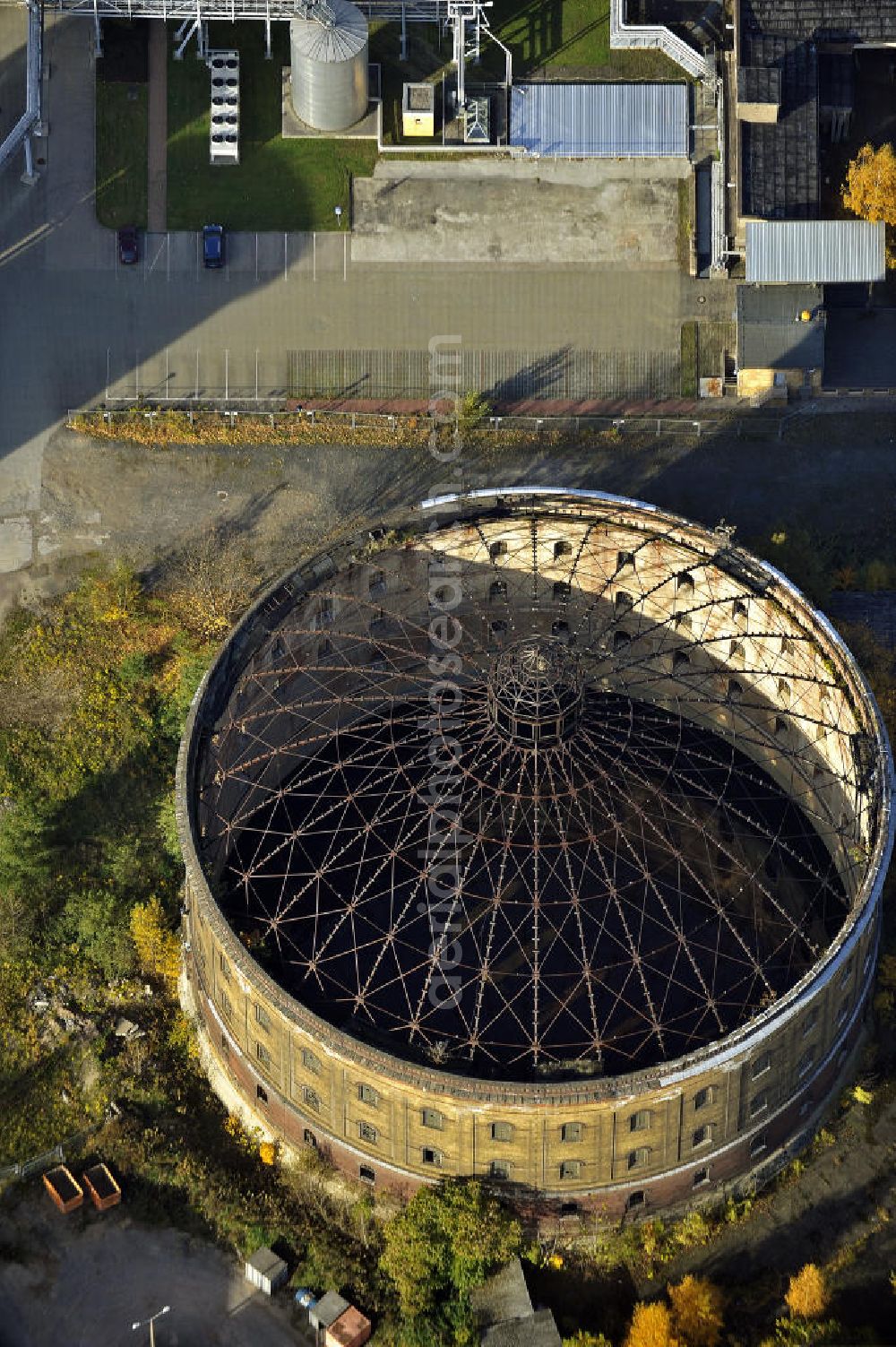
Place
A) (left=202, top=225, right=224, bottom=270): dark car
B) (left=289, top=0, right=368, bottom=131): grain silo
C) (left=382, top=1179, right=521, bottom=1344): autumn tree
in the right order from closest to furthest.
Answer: (left=382, top=1179, right=521, bottom=1344): autumn tree, (left=289, top=0, right=368, bottom=131): grain silo, (left=202, top=225, right=224, bottom=270): dark car

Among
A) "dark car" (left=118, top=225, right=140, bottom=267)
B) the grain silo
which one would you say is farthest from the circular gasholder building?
the grain silo

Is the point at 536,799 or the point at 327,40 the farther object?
the point at 327,40

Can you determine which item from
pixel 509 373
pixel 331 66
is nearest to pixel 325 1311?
pixel 509 373

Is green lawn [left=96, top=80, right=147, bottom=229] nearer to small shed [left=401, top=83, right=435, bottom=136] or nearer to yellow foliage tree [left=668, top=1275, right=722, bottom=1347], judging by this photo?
small shed [left=401, top=83, right=435, bottom=136]

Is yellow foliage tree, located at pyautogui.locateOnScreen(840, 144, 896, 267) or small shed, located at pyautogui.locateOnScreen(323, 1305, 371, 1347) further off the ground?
yellow foliage tree, located at pyautogui.locateOnScreen(840, 144, 896, 267)

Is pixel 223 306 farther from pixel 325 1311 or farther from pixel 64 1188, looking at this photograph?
pixel 325 1311
